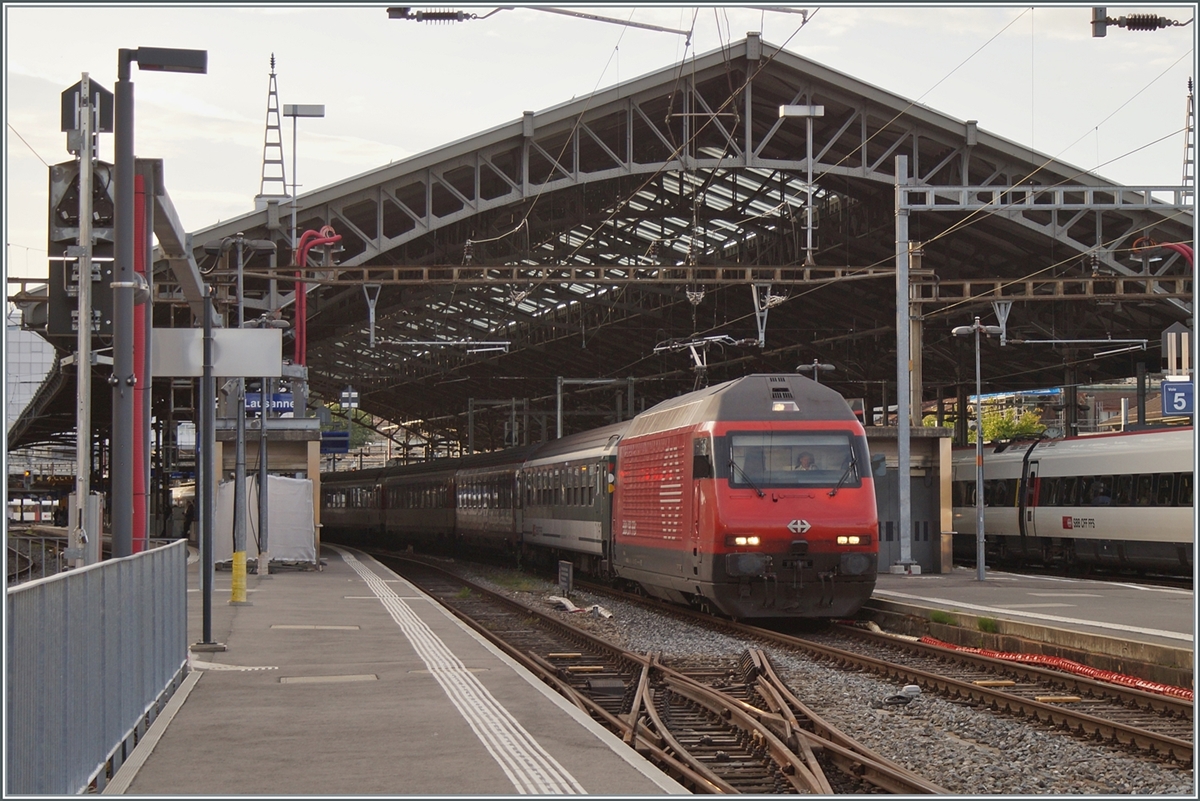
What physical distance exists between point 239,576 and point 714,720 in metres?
10.7

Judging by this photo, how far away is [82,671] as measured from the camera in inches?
280

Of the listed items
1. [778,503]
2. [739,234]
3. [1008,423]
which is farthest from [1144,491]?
[1008,423]

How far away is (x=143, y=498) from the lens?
1230cm

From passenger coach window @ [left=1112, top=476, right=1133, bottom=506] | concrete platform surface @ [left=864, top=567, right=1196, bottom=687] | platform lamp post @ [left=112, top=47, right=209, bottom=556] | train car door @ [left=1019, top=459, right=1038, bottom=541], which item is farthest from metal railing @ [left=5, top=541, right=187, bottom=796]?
train car door @ [left=1019, top=459, right=1038, bottom=541]

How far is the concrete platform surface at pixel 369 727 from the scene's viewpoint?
7602 mm

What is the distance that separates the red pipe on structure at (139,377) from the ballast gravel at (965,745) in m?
5.96

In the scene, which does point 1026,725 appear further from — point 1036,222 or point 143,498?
point 1036,222

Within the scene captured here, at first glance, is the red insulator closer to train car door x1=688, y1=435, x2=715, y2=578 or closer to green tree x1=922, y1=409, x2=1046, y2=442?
train car door x1=688, y1=435, x2=715, y2=578

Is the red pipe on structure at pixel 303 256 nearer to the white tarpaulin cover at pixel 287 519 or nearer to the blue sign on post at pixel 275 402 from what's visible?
the blue sign on post at pixel 275 402

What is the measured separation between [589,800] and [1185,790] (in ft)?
14.0

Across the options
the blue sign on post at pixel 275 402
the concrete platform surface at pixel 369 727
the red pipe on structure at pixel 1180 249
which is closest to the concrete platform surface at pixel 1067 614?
the concrete platform surface at pixel 369 727

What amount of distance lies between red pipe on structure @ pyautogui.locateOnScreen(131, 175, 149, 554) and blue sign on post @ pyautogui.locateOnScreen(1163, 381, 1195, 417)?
11.9 meters

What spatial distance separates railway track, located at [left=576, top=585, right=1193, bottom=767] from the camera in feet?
34.3

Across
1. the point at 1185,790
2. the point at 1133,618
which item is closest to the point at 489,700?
the point at 1185,790
